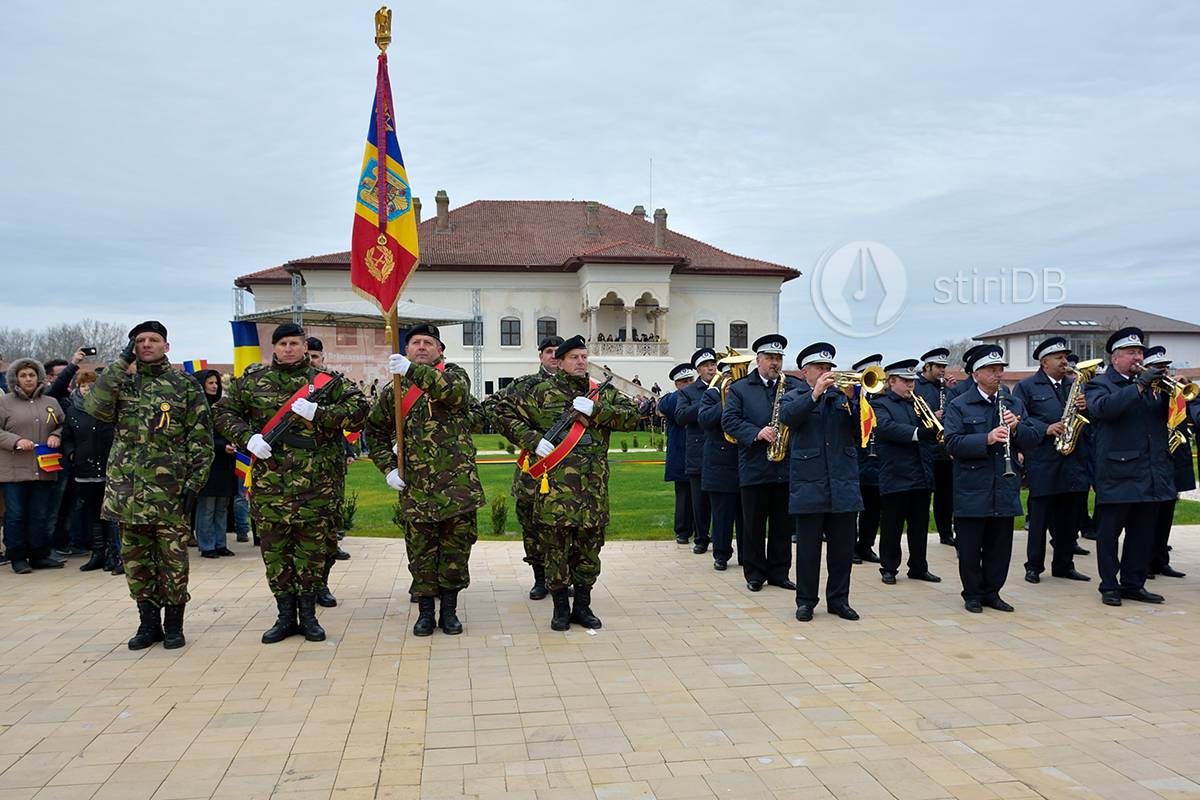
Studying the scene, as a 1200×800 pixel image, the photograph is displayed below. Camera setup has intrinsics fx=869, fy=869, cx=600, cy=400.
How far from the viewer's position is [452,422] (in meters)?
6.35

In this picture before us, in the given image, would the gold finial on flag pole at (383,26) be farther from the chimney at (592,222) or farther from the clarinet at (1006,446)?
the chimney at (592,222)

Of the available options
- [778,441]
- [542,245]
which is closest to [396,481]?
[778,441]

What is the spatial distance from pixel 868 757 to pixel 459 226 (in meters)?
50.1

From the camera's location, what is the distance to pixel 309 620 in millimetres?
6281

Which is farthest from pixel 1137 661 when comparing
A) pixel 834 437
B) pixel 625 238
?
pixel 625 238

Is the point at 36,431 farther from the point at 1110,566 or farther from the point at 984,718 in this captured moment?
the point at 1110,566

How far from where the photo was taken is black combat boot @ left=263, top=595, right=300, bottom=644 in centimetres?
619

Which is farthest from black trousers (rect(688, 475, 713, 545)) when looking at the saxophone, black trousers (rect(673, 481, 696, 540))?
the saxophone

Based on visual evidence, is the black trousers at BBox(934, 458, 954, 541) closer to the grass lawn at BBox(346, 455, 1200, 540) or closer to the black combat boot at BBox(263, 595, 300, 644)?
the grass lawn at BBox(346, 455, 1200, 540)

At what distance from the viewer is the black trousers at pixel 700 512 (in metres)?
9.88

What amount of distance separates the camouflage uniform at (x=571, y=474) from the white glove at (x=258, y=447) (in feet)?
5.60

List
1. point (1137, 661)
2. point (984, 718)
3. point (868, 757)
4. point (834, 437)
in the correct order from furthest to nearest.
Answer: point (834, 437) < point (1137, 661) < point (984, 718) < point (868, 757)

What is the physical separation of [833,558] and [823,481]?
66 centimetres

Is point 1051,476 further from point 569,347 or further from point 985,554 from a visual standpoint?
point 569,347
